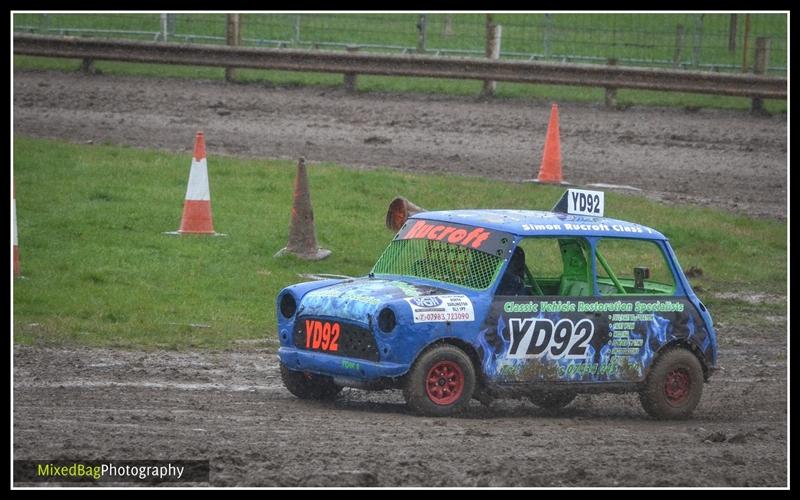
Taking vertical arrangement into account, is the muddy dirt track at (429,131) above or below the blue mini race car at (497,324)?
above

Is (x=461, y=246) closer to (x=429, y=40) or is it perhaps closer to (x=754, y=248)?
(x=754, y=248)

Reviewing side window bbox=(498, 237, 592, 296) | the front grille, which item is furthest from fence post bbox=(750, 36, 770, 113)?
the front grille

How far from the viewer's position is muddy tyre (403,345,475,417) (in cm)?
894

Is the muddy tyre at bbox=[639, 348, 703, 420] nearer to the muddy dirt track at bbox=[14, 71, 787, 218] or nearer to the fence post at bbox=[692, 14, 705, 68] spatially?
the muddy dirt track at bbox=[14, 71, 787, 218]

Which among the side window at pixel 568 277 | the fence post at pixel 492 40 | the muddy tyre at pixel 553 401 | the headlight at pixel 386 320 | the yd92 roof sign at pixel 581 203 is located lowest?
the muddy tyre at pixel 553 401

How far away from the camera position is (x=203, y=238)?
14477 millimetres

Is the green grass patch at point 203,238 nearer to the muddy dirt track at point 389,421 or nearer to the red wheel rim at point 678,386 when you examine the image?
the muddy dirt track at point 389,421

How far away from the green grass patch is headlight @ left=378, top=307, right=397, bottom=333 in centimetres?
285

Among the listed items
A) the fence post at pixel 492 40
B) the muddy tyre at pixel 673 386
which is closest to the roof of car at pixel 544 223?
the muddy tyre at pixel 673 386

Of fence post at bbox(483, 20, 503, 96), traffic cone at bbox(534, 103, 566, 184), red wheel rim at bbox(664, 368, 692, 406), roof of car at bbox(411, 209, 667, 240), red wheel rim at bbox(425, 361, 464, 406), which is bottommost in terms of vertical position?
red wheel rim at bbox(664, 368, 692, 406)

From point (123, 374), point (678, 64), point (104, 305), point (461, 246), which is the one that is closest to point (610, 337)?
point (461, 246)

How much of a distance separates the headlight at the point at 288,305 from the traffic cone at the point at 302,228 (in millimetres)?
4331

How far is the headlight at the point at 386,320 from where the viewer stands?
→ 8914 mm

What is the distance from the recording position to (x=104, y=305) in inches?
478
